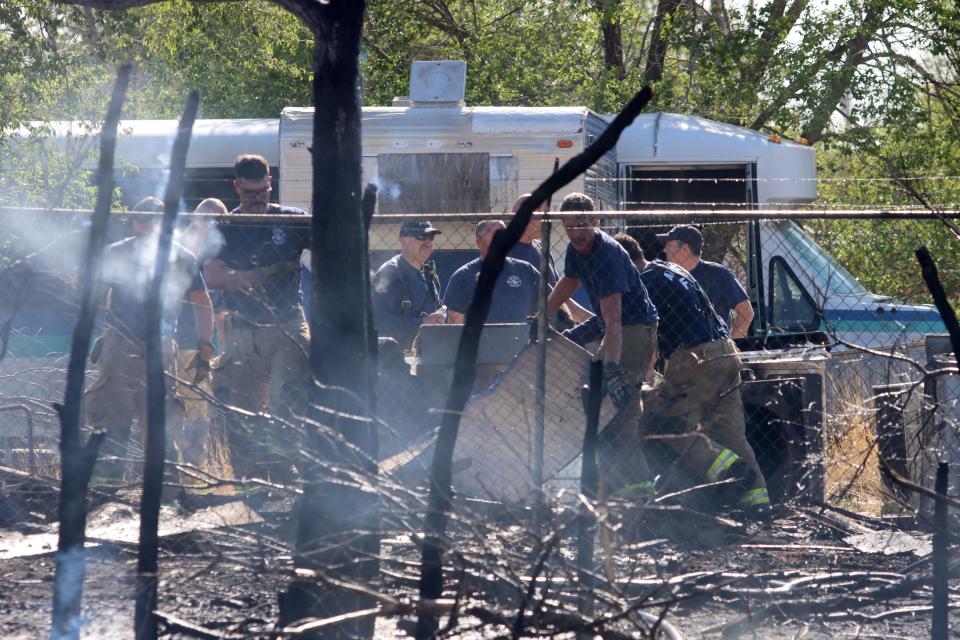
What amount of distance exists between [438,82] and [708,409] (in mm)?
5441

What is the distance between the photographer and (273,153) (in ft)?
36.0

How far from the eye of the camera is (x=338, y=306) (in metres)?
3.87

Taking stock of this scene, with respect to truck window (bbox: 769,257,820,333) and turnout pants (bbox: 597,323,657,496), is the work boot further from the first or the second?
truck window (bbox: 769,257,820,333)

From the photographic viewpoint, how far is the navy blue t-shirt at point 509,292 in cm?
696

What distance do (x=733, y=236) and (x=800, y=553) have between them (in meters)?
6.89

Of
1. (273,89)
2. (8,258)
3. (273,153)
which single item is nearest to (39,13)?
(273,153)

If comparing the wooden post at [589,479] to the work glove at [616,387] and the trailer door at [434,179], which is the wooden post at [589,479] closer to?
the work glove at [616,387]

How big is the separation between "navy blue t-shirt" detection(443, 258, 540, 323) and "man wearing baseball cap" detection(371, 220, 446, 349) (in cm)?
30

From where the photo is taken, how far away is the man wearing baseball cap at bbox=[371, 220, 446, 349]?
7.32 meters

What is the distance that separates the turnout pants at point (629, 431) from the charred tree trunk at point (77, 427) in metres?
2.85

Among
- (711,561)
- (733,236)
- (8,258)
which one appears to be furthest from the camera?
(733,236)

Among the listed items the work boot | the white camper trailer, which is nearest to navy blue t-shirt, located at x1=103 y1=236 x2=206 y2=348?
the work boot

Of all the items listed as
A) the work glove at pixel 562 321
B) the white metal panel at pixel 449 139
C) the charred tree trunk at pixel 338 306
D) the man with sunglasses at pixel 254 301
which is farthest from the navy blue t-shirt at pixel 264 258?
the white metal panel at pixel 449 139

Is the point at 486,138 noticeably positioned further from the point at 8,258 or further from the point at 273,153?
the point at 8,258
